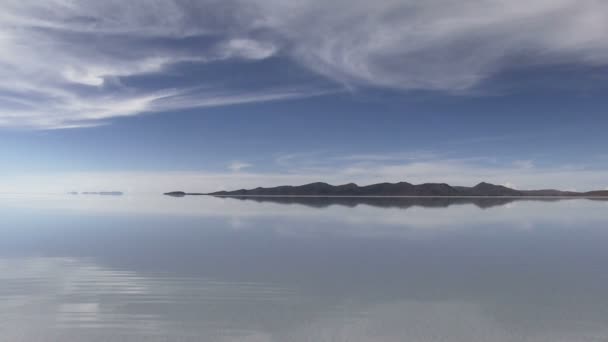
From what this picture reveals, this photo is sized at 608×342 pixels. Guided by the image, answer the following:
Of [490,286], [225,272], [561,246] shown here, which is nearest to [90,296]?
[225,272]

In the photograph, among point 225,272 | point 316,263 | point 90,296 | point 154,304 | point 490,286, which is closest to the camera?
point 154,304

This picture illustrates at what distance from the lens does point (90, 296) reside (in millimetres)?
13125

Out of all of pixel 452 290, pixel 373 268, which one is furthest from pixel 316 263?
pixel 452 290

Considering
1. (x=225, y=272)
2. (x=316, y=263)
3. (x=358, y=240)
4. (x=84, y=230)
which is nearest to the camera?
(x=225, y=272)

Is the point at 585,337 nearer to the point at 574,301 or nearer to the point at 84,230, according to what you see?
the point at 574,301

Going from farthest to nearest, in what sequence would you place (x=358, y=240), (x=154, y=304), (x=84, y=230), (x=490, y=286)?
(x=84, y=230), (x=358, y=240), (x=490, y=286), (x=154, y=304)

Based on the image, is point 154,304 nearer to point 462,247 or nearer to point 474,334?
point 474,334

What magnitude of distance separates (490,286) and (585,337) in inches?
198

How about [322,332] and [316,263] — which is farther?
[316,263]

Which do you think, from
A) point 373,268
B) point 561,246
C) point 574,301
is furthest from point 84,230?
point 561,246

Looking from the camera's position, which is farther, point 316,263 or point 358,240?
point 358,240

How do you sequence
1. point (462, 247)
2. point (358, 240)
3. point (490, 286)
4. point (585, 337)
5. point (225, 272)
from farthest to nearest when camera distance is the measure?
1. point (358, 240)
2. point (462, 247)
3. point (225, 272)
4. point (490, 286)
5. point (585, 337)

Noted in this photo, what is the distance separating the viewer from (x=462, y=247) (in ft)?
78.7

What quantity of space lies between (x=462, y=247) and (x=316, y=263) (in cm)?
1096
